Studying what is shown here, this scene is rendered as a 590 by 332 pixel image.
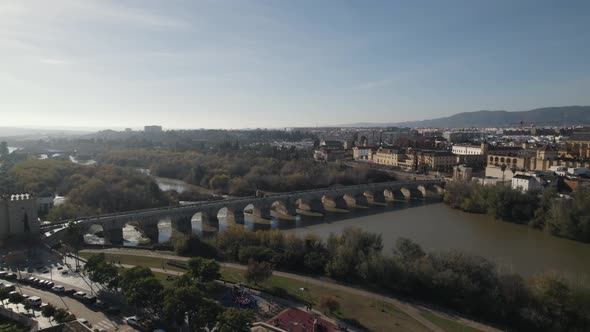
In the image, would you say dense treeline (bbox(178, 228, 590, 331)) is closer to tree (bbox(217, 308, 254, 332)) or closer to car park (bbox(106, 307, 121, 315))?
car park (bbox(106, 307, 121, 315))

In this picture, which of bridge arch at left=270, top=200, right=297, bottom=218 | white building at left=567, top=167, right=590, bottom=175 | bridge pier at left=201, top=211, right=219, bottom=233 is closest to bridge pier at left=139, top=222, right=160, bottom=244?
bridge pier at left=201, top=211, right=219, bottom=233

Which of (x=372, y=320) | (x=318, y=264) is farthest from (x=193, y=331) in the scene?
(x=318, y=264)

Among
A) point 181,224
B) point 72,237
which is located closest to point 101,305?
point 72,237

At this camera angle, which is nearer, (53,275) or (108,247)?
(53,275)

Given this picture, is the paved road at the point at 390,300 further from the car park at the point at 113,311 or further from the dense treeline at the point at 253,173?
the dense treeline at the point at 253,173

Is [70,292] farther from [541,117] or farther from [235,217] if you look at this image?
[541,117]

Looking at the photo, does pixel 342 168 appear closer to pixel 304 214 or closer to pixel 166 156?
pixel 304 214
